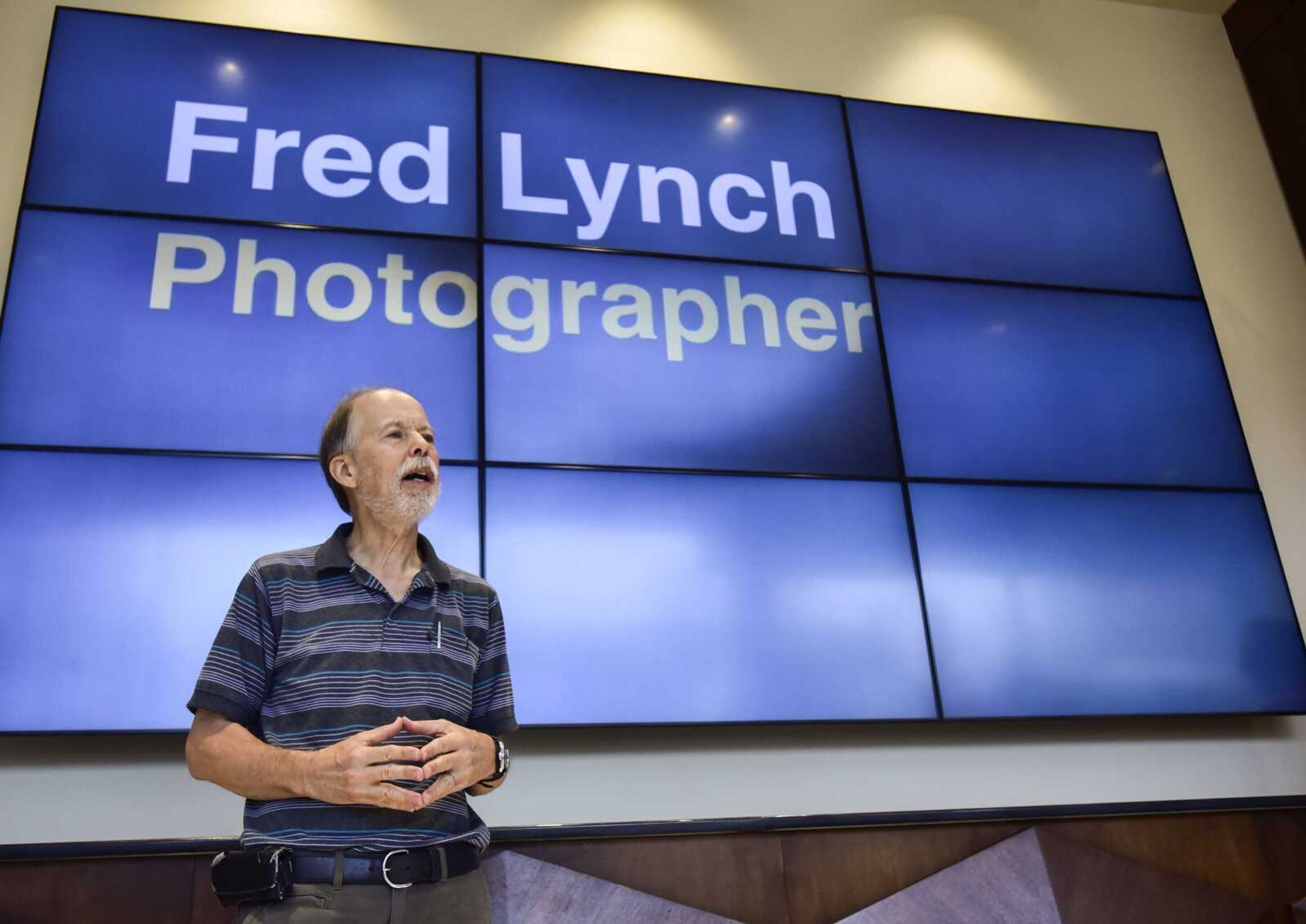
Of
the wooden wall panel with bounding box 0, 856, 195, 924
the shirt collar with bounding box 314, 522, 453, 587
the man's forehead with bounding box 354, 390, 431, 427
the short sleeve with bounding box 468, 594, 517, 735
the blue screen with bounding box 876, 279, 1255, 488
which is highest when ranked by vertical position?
the blue screen with bounding box 876, 279, 1255, 488

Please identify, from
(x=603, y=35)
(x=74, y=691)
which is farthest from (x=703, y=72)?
(x=74, y=691)

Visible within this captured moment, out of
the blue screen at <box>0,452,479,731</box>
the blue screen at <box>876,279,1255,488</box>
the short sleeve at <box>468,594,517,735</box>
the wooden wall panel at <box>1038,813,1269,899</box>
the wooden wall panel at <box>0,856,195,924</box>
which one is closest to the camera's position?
the short sleeve at <box>468,594,517,735</box>

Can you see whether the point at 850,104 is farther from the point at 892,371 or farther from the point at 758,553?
the point at 758,553

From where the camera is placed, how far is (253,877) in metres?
1.43

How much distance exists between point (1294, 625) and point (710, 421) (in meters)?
1.79

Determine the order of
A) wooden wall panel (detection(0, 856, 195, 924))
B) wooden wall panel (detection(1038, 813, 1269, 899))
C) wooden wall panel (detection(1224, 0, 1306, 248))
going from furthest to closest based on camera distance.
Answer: wooden wall panel (detection(1224, 0, 1306, 248))
wooden wall panel (detection(1038, 813, 1269, 899))
wooden wall panel (detection(0, 856, 195, 924))

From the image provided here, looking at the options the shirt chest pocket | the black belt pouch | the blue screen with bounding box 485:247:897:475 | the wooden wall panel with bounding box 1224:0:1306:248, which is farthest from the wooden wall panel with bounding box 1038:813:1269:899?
the wooden wall panel with bounding box 1224:0:1306:248

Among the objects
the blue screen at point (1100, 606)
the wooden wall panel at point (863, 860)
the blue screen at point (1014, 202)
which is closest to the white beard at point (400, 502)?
the wooden wall panel at point (863, 860)

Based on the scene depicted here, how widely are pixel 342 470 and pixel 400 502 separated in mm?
135

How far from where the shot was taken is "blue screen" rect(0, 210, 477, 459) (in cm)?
268

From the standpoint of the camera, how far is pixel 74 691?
7.95 ft

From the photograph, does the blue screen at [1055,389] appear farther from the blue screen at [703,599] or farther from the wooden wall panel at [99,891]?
the wooden wall panel at [99,891]

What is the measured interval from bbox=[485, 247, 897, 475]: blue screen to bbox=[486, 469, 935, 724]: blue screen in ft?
0.31

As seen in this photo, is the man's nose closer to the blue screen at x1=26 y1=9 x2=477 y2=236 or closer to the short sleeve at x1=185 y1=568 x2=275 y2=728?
the short sleeve at x1=185 y1=568 x2=275 y2=728
